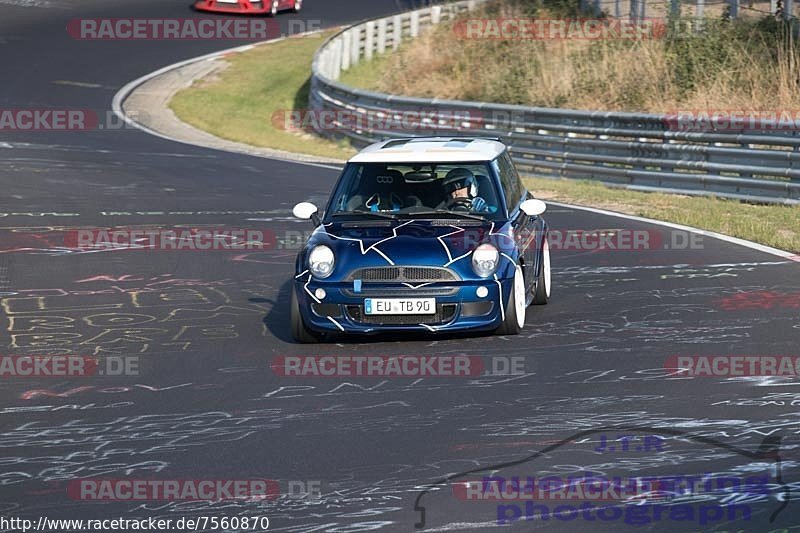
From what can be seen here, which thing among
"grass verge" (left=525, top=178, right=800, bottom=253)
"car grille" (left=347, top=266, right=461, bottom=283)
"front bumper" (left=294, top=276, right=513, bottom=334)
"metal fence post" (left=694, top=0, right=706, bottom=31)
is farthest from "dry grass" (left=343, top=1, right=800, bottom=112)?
"car grille" (left=347, top=266, right=461, bottom=283)

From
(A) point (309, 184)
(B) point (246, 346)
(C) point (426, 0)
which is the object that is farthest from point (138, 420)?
(C) point (426, 0)

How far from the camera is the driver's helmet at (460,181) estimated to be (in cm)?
1071

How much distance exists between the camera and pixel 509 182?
11227 mm

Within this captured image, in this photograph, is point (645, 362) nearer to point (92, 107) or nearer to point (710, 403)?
point (710, 403)

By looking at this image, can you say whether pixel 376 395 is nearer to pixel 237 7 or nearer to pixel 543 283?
pixel 543 283

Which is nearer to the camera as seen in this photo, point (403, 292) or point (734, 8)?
point (403, 292)

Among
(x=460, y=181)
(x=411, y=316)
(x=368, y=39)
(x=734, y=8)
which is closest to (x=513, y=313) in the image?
(x=411, y=316)

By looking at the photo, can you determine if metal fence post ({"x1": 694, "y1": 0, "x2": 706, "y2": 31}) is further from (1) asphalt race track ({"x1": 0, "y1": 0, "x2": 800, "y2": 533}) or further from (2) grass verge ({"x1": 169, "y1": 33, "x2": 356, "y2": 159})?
(1) asphalt race track ({"x1": 0, "y1": 0, "x2": 800, "y2": 533})

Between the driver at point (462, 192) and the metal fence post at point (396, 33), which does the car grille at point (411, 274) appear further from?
the metal fence post at point (396, 33)

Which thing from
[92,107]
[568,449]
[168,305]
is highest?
[568,449]

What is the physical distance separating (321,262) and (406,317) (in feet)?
2.57

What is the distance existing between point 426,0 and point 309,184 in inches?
985

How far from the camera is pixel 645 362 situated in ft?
29.9

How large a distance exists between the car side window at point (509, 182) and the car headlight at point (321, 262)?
5.48 ft
